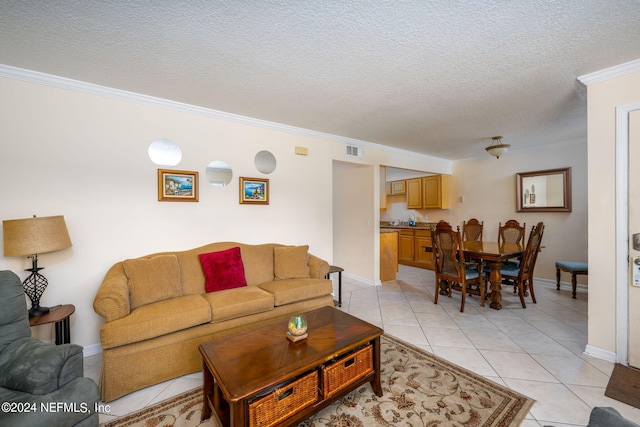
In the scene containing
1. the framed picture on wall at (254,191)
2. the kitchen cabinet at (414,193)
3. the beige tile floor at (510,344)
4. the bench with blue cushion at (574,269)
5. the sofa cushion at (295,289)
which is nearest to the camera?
the beige tile floor at (510,344)

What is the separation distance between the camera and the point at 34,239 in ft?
6.39

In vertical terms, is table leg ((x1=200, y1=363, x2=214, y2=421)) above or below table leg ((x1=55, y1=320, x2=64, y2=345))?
below

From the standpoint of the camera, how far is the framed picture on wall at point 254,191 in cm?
332

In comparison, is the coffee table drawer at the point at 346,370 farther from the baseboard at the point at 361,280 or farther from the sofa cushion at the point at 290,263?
the baseboard at the point at 361,280

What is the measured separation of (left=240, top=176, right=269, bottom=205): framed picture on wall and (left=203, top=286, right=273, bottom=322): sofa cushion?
1184mm

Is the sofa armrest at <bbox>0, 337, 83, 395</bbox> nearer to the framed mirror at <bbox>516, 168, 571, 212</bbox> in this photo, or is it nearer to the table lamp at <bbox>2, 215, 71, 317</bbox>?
the table lamp at <bbox>2, 215, 71, 317</bbox>

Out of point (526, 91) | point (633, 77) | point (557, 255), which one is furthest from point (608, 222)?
point (557, 255)

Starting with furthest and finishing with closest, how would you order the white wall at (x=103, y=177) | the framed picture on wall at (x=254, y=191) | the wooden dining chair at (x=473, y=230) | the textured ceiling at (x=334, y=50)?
1. the wooden dining chair at (x=473, y=230)
2. the framed picture on wall at (x=254, y=191)
3. the white wall at (x=103, y=177)
4. the textured ceiling at (x=334, y=50)

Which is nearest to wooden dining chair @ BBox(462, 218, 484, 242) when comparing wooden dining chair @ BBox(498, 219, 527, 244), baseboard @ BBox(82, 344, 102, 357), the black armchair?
wooden dining chair @ BBox(498, 219, 527, 244)

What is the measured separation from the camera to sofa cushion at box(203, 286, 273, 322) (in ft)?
7.53

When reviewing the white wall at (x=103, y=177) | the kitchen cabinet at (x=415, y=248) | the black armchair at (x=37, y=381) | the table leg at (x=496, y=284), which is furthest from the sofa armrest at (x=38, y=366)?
the kitchen cabinet at (x=415, y=248)

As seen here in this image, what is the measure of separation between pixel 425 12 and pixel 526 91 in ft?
5.85

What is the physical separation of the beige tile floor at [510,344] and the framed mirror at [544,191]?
4.75 feet

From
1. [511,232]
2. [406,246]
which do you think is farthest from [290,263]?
[406,246]
